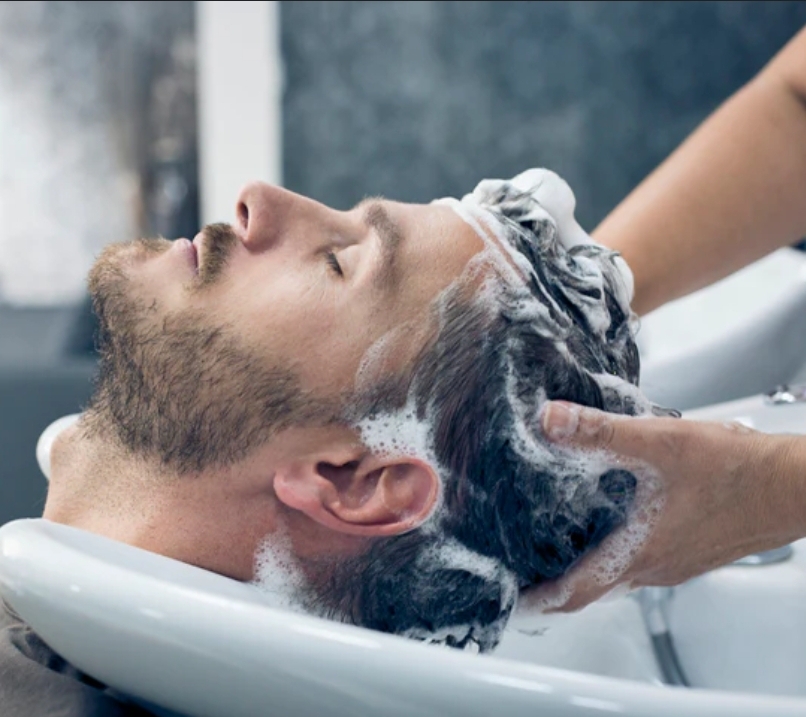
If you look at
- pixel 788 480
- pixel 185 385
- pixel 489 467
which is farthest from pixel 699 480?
pixel 185 385

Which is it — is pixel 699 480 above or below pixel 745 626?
above

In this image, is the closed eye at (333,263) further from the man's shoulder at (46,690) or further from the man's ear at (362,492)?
the man's shoulder at (46,690)

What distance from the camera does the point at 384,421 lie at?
1.13 metres

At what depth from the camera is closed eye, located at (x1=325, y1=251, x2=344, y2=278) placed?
3.92 ft

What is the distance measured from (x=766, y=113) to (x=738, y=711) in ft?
3.92

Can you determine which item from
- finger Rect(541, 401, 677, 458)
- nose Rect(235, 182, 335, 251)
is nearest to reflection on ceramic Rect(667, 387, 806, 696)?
finger Rect(541, 401, 677, 458)

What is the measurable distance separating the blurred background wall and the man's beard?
1.79 metres

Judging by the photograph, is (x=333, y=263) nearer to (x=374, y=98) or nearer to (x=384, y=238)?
(x=384, y=238)

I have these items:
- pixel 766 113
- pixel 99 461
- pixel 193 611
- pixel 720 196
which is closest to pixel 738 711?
pixel 193 611

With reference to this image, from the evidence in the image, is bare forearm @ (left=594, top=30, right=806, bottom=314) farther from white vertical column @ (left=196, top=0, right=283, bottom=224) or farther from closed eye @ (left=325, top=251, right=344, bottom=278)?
white vertical column @ (left=196, top=0, right=283, bottom=224)

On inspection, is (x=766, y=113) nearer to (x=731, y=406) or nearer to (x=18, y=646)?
(x=731, y=406)

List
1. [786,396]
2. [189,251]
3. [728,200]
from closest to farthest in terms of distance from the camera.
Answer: [189,251], [786,396], [728,200]

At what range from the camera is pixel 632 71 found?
3.11 metres

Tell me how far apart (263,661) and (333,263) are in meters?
0.51
